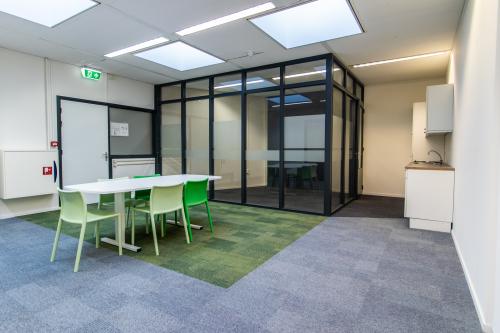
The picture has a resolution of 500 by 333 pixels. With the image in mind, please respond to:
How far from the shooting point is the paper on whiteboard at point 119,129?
646cm

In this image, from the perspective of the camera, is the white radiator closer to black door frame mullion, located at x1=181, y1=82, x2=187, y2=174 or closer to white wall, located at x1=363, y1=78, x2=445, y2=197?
black door frame mullion, located at x1=181, y1=82, x2=187, y2=174

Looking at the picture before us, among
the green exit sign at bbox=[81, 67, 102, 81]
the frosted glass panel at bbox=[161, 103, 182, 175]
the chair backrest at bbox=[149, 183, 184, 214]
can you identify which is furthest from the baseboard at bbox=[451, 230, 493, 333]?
the green exit sign at bbox=[81, 67, 102, 81]

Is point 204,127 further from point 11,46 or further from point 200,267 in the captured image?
point 200,267

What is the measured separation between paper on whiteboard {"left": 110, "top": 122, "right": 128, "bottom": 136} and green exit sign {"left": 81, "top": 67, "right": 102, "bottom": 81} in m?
1.03

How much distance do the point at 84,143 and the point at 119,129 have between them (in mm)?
888

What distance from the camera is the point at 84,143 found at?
592 cm

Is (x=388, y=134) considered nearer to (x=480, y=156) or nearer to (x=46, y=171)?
(x=480, y=156)

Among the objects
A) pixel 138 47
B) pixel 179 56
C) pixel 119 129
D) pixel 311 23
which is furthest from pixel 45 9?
pixel 311 23

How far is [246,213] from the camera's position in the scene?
5.24 m

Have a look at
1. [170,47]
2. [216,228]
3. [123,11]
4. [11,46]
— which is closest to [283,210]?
[216,228]

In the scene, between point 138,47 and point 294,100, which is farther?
point 294,100

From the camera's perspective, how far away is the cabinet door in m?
4.02

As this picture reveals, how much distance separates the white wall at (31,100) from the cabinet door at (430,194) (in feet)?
20.8

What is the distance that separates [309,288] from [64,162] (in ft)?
17.5
